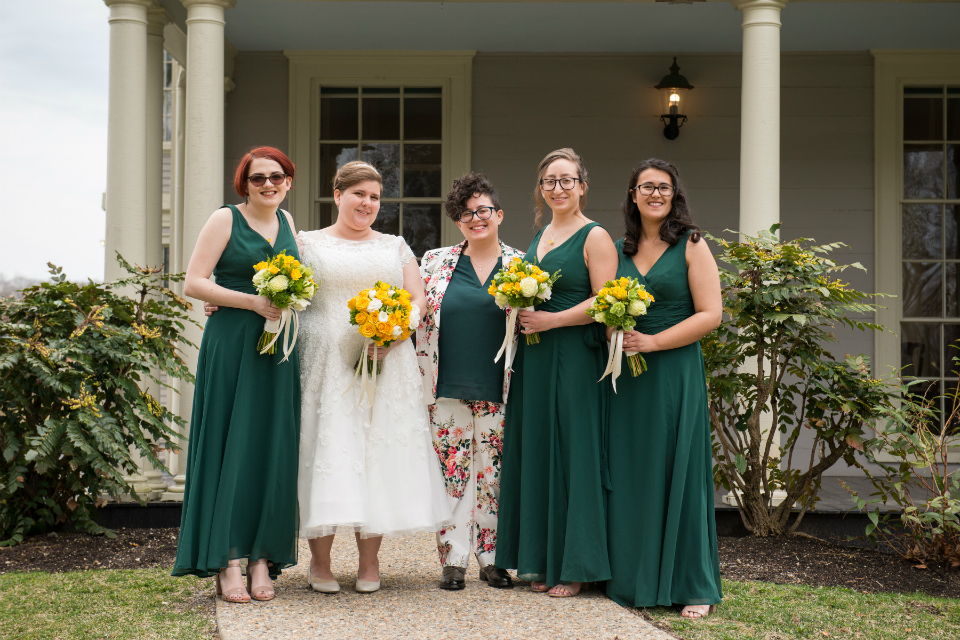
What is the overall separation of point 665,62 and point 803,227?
201 cm

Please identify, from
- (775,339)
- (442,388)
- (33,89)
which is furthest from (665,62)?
(33,89)

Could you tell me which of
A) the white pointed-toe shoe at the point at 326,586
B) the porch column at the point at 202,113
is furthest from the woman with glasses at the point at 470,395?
the porch column at the point at 202,113

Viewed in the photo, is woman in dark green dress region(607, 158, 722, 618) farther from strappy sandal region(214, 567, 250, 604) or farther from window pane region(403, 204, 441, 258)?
window pane region(403, 204, 441, 258)

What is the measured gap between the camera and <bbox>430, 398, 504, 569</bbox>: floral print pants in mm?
3559

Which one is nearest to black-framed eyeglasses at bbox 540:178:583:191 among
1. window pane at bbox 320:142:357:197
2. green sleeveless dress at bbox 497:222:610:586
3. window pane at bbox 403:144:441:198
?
green sleeveless dress at bbox 497:222:610:586

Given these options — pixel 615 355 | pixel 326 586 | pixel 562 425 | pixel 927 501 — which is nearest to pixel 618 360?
pixel 615 355

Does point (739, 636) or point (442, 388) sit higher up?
point (442, 388)

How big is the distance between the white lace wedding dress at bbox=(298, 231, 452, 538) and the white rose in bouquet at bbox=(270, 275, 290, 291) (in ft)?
1.12

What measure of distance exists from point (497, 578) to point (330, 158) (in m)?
5.02

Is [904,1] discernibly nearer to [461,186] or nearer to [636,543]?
[461,186]

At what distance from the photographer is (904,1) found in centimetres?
610

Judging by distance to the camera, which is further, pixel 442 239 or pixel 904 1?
pixel 442 239

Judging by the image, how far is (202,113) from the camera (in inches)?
209

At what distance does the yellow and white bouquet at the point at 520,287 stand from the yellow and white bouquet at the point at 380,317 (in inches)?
14.7
